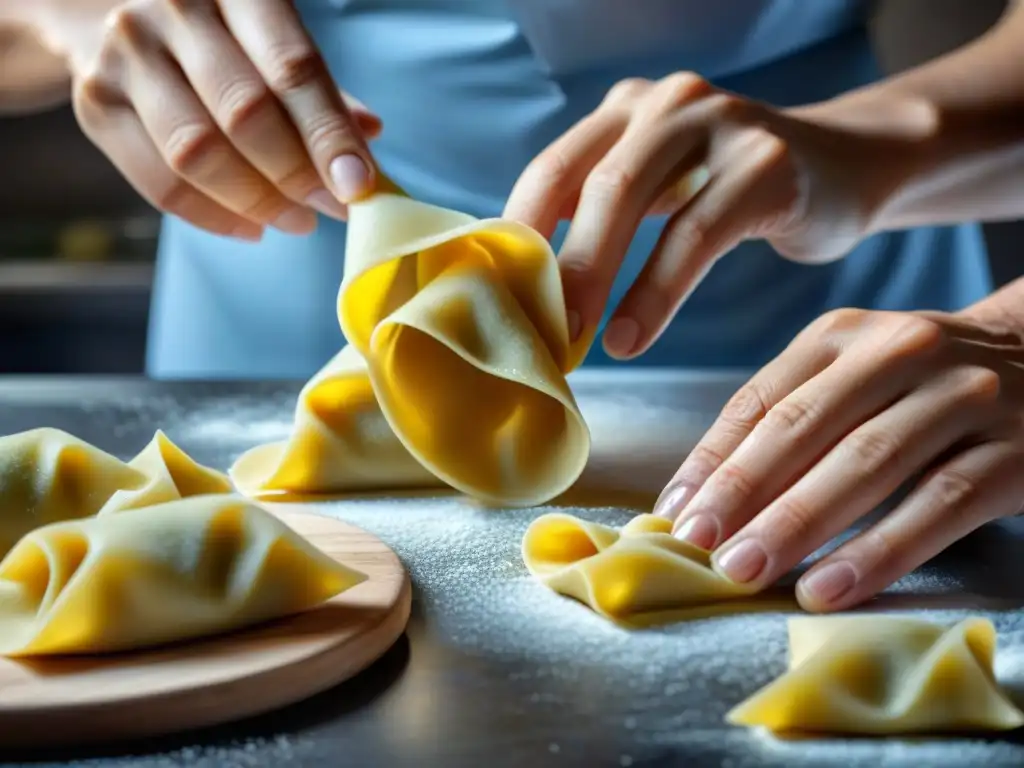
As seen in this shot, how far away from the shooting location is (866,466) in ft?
3.98

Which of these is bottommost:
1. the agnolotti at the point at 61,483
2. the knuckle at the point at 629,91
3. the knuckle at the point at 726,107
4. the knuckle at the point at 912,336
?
the agnolotti at the point at 61,483

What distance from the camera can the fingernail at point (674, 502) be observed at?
1.31 meters

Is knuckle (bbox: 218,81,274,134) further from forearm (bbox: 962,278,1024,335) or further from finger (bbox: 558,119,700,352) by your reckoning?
forearm (bbox: 962,278,1024,335)

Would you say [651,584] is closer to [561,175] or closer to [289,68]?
[561,175]

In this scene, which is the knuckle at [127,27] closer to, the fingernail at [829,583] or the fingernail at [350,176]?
the fingernail at [350,176]

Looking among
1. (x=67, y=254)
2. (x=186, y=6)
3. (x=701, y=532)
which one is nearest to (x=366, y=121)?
(x=186, y=6)

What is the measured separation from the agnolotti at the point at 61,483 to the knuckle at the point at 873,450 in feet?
2.13

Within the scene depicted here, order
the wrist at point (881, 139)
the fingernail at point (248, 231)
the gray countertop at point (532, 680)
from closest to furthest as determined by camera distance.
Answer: the gray countertop at point (532, 680), the wrist at point (881, 139), the fingernail at point (248, 231)

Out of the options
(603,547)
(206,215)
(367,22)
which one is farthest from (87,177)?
(603,547)

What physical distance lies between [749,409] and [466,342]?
0.30 m

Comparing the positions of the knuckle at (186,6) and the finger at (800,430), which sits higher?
the knuckle at (186,6)

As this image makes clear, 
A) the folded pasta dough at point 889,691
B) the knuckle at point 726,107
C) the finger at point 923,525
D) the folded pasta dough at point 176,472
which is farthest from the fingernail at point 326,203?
the folded pasta dough at point 889,691

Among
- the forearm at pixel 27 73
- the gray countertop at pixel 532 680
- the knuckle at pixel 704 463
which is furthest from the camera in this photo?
the forearm at pixel 27 73

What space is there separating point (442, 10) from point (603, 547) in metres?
1.23
